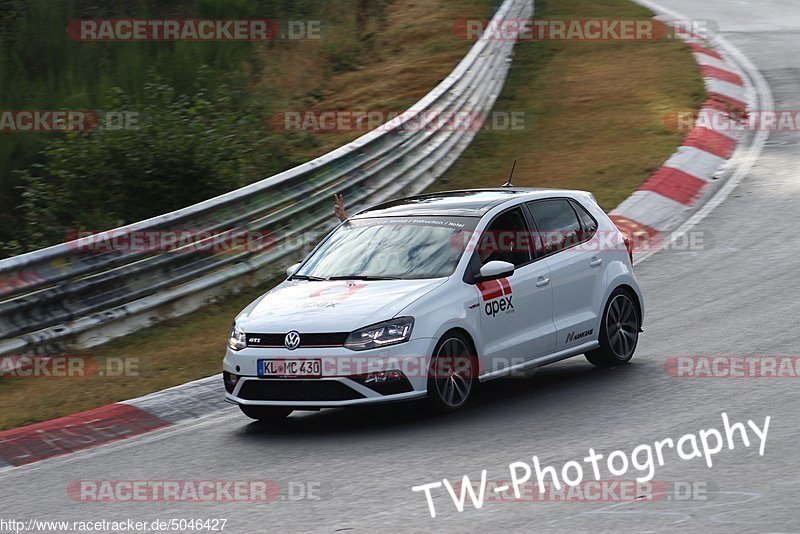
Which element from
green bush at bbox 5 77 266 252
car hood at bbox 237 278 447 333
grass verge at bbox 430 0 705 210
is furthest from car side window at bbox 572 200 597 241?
green bush at bbox 5 77 266 252

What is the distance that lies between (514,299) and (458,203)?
1.05 m

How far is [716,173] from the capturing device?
55.4 feet

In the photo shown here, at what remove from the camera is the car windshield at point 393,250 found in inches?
356

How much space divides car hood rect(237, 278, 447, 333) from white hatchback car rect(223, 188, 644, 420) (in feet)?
0.04

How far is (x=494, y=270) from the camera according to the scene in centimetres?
881

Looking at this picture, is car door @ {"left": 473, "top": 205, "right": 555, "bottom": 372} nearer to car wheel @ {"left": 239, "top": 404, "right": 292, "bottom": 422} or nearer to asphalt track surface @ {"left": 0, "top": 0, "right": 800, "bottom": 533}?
asphalt track surface @ {"left": 0, "top": 0, "right": 800, "bottom": 533}

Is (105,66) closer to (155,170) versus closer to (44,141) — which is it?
(44,141)

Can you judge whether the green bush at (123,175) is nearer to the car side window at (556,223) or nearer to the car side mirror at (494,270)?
the car side window at (556,223)

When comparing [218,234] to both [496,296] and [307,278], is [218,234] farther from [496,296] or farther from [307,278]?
[496,296]

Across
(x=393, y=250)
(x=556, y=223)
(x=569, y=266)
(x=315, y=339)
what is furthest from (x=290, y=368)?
(x=556, y=223)

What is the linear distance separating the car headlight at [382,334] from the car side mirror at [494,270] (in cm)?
79

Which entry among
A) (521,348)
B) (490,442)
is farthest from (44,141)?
(490,442)

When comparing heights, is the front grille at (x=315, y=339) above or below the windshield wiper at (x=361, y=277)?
below

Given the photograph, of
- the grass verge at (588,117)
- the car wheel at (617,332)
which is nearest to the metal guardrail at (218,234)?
the grass verge at (588,117)
